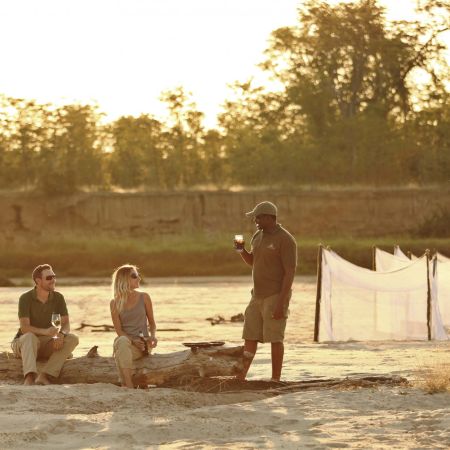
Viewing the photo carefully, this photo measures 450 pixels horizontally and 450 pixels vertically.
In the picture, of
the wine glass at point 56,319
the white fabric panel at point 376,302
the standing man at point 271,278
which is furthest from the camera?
the white fabric panel at point 376,302

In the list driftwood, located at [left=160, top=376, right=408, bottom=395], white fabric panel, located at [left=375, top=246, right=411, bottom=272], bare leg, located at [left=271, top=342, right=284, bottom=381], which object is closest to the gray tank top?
driftwood, located at [left=160, top=376, right=408, bottom=395]

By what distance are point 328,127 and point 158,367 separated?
55.6 meters

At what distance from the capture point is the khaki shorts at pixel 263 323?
1111 centimetres

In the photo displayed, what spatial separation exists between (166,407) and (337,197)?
49.2 meters

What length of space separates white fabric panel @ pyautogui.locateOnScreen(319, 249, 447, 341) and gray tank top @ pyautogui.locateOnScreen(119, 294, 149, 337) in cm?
626

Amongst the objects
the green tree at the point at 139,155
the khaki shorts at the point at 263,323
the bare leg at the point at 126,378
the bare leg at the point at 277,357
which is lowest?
the bare leg at the point at 126,378

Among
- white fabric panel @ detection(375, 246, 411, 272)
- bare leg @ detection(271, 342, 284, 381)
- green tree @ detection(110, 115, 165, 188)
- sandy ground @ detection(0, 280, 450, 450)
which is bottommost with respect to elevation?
sandy ground @ detection(0, 280, 450, 450)

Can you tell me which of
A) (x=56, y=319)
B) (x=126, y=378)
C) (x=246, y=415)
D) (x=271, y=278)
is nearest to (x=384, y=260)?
(x=271, y=278)

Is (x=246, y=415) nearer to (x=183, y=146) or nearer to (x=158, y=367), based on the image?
(x=158, y=367)

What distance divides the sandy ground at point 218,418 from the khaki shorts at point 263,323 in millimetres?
711

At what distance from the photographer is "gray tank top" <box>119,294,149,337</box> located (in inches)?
438

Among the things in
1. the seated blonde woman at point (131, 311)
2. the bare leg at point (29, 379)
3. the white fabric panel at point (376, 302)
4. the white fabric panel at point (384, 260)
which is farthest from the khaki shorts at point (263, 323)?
the white fabric panel at point (384, 260)

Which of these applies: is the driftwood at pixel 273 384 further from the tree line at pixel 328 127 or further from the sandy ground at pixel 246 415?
the tree line at pixel 328 127

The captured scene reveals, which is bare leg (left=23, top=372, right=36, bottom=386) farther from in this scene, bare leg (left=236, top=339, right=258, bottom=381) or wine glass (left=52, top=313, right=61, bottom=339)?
bare leg (left=236, top=339, right=258, bottom=381)
